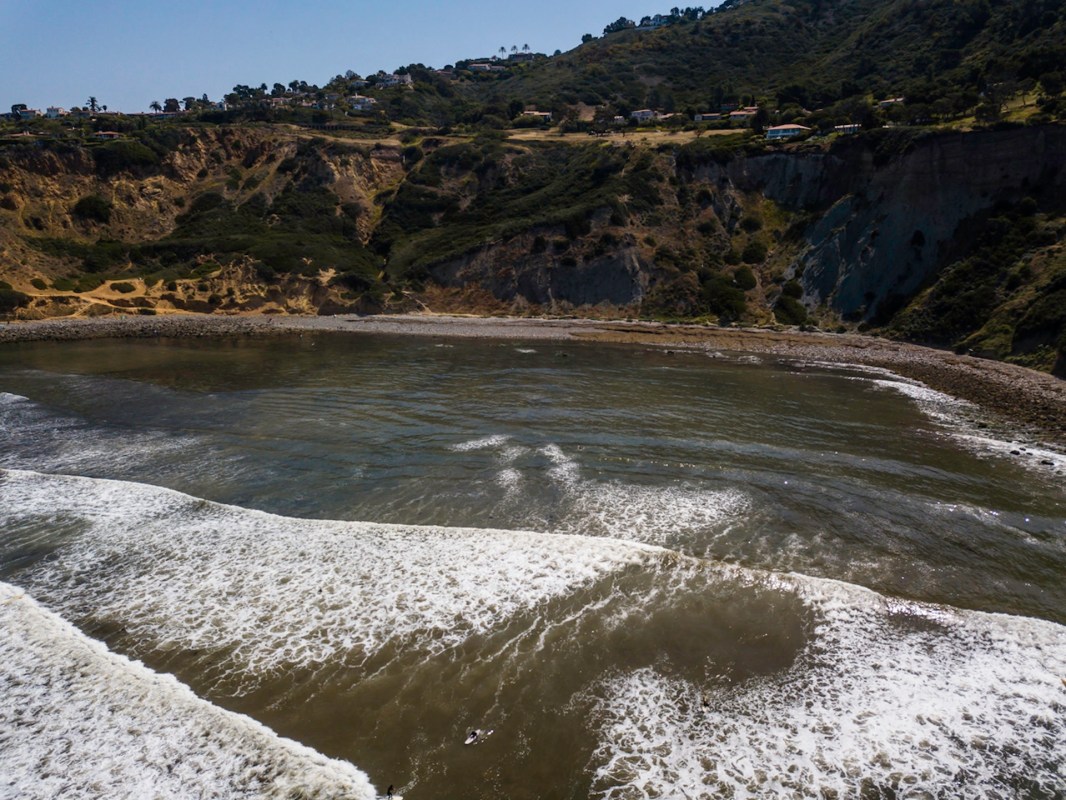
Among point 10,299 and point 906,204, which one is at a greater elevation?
point 906,204

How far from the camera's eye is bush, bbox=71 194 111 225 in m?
65.3

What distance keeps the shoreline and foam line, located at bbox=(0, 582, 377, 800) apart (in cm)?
2631

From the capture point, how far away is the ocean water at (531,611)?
777 cm

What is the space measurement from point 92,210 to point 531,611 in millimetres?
76268

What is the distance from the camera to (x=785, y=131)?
69.1 meters

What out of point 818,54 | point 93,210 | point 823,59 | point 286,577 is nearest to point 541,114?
point 823,59

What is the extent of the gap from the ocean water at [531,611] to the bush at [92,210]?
54.6 meters

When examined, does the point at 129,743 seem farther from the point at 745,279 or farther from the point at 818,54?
the point at 818,54

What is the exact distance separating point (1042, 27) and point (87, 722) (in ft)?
344

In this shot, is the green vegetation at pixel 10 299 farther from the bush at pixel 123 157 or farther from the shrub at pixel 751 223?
the shrub at pixel 751 223

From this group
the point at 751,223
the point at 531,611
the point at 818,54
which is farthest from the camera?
the point at 818,54

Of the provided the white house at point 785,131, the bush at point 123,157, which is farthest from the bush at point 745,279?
the bush at point 123,157

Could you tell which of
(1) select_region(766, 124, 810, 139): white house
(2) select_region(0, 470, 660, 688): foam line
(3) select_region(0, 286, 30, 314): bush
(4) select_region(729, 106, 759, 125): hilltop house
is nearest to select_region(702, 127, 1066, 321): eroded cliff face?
(1) select_region(766, 124, 810, 139): white house

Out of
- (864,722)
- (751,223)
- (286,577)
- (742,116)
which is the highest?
(742,116)
